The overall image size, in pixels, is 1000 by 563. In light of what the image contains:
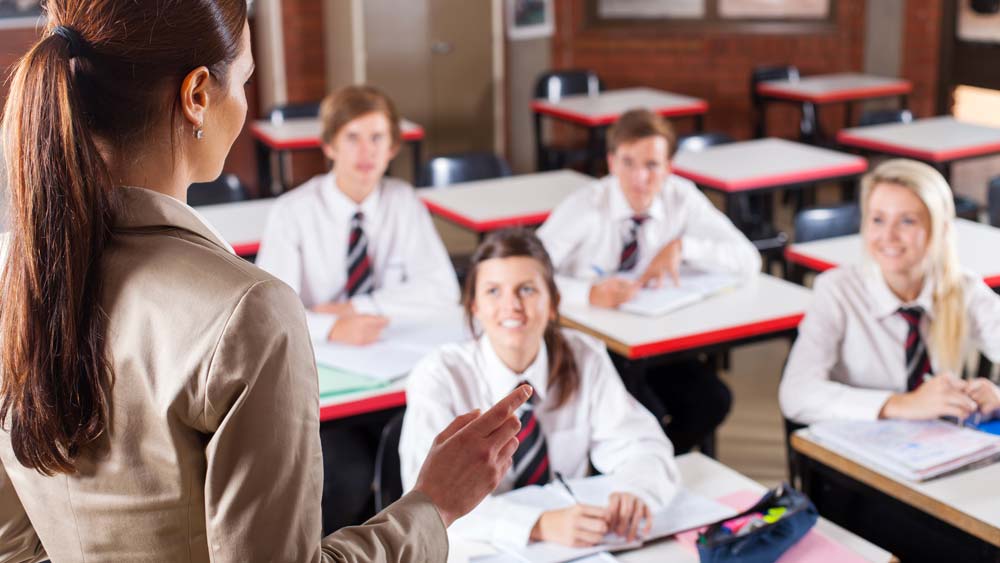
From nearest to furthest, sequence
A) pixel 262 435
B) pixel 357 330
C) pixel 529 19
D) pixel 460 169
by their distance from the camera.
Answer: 1. pixel 262 435
2. pixel 357 330
3. pixel 460 169
4. pixel 529 19

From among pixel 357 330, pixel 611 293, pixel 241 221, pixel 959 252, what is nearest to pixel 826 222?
pixel 959 252

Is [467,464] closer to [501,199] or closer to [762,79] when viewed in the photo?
[501,199]

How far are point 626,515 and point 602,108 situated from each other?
4.73 m

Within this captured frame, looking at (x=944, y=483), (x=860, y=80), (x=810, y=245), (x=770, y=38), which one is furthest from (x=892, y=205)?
(x=770, y=38)

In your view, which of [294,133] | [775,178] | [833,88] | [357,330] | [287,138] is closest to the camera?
[357,330]

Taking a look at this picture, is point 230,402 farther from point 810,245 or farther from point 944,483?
point 810,245

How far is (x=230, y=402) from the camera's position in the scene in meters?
0.89

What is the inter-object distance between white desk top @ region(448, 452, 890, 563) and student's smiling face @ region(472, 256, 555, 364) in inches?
16.6

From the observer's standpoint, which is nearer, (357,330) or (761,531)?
(761,531)

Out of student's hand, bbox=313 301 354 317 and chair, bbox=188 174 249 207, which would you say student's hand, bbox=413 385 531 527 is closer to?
student's hand, bbox=313 301 354 317

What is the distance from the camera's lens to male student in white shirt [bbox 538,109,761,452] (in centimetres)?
329

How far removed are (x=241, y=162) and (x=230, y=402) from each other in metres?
6.90

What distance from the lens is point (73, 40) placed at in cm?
92

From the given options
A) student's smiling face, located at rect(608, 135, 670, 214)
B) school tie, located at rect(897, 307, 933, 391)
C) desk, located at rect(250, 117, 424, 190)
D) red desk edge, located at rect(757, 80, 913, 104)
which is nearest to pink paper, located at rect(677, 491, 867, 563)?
school tie, located at rect(897, 307, 933, 391)
